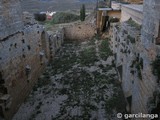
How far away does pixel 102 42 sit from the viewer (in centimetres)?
2005

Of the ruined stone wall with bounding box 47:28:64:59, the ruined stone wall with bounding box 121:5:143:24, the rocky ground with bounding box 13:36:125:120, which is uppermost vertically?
the ruined stone wall with bounding box 121:5:143:24

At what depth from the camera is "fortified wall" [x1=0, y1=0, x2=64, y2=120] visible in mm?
8805

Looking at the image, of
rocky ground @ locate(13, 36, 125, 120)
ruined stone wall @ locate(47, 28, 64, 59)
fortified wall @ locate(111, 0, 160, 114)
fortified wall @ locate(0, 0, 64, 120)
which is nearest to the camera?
fortified wall @ locate(111, 0, 160, 114)

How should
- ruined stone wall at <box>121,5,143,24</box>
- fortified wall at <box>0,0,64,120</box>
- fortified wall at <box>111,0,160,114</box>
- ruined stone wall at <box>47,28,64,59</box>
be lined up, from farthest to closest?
ruined stone wall at <box>47,28,64,59</box>, ruined stone wall at <box>121,5,143,24</box>, fortified wall at <box>0,0,64,120</box>, fortified wall at <box>111,0,160,114</box>

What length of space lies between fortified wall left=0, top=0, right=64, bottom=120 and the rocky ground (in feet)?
2.40

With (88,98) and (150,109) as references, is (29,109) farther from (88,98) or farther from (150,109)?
(150,109)

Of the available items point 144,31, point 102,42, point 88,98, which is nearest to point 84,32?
point 102,42

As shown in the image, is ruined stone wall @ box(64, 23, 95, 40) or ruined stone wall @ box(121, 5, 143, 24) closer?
ruined stone wall @ box(121, 5, 143, 24)

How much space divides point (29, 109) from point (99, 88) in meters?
3.97

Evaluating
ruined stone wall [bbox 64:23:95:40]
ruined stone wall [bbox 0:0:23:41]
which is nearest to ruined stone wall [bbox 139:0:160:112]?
ruined stone wall [bbox 0:0:23:41]

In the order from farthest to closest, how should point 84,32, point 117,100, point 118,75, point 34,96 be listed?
1. point 84,32
2. point 118,75
3. point 34,96
4. point 117,100

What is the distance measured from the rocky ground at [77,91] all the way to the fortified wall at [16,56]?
0.73 m

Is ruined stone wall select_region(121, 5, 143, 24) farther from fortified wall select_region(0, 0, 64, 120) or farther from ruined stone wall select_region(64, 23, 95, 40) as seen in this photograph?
ruined stone wall select_region(64, 23, 95, 40)

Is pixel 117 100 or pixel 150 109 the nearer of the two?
pixel 150 109
